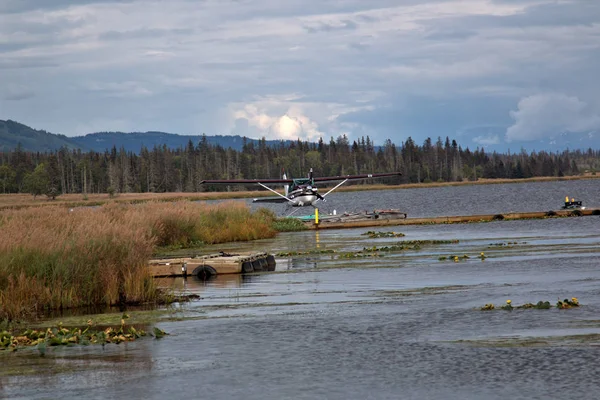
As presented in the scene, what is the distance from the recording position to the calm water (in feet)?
40.9

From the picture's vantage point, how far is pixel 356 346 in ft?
50.0

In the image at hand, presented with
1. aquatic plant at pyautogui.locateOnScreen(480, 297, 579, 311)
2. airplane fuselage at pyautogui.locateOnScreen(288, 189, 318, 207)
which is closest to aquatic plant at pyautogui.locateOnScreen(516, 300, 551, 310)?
aquatic plant at pyautogui.locateOnScreen(480, 297, 579, 311)

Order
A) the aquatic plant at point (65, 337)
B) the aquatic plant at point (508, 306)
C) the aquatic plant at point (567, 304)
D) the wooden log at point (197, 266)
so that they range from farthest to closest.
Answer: the wooden log at point (197, 266)
the aquatic plant at point (508, 306)
the aquatic plant at point (567, 304)
the aquatic plant at point (65, 337)

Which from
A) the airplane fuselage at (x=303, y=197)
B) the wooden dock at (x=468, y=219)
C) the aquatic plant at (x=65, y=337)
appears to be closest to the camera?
the aquatic plant at (x=65, y=337)

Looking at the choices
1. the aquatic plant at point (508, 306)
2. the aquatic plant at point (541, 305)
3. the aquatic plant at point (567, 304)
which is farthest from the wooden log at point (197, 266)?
the aquatic plant at point (567, 304)

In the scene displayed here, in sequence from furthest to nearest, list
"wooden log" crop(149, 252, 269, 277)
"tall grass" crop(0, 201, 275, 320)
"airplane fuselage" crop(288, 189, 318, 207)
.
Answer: "airplane fuselage" crop(288, 189, 318, 207) < "wooden log" crop(149, 252, 269, 277) < "tall grass" crop(0, 201, 275, 320)

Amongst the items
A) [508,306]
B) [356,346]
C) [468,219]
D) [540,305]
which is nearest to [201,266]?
[508,306]

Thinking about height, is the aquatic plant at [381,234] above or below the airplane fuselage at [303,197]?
below

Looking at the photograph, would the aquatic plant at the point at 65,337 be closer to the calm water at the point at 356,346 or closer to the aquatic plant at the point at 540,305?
the calm water at the point at 356,346

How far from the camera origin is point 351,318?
59.5ft

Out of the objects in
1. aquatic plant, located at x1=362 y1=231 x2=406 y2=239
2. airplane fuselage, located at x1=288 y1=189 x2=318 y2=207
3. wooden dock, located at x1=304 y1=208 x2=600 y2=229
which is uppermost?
airplane fuselage, located at x1=288 y1=189 x2=318 y2=207

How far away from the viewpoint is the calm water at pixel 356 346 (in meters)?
12.5

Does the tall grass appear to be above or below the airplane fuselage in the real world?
below

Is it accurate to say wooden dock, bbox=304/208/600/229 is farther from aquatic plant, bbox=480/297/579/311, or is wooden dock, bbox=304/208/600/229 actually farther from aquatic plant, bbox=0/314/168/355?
aquatic plant, bbox=0/314/168/355
